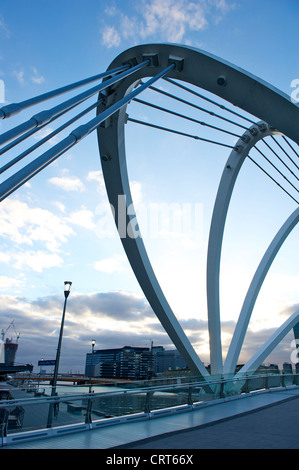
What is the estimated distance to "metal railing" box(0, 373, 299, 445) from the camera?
5.09 meters

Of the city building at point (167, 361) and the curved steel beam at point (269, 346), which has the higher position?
the curved steel beam at point (269, 346)

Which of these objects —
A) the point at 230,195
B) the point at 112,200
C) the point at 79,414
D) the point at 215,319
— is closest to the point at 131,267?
the point at 112,200

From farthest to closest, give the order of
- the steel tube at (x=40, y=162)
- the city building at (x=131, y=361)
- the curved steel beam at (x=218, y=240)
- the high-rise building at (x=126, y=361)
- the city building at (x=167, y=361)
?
the city building at (x=167, y=361) < the high-rise building at (x=126, y=361) < the city building at (x=131, y=361) < the curved steel beam at (x=218, y=240) < the steel tube at (x=40, y=162)

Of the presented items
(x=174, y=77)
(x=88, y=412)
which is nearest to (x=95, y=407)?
(x=88, y=412)

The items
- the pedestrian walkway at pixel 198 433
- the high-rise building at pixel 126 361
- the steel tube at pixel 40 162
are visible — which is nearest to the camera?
the steel tube at pixel 40 162

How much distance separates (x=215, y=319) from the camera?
14648 mm

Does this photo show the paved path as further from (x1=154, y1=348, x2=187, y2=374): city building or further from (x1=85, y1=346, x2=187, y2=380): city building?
(x1=154, y1=348, x2=187, y2=374): city building

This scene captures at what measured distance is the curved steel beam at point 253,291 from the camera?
15.1 meters

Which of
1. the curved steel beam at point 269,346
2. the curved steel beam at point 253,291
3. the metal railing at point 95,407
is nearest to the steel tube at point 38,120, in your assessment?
the metal railing at point 95,407

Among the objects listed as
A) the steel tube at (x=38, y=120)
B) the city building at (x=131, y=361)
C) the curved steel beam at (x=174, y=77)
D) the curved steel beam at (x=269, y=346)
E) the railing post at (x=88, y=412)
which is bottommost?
the city building at (x=131, y=361)

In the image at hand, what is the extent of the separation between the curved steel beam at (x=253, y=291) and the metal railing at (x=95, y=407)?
5575 millimetres

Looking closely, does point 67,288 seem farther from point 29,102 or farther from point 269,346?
point 269,346

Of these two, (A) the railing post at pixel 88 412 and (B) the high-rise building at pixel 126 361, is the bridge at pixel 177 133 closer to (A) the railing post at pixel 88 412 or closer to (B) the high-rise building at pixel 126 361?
(A) the railing post at pixel 88 412
